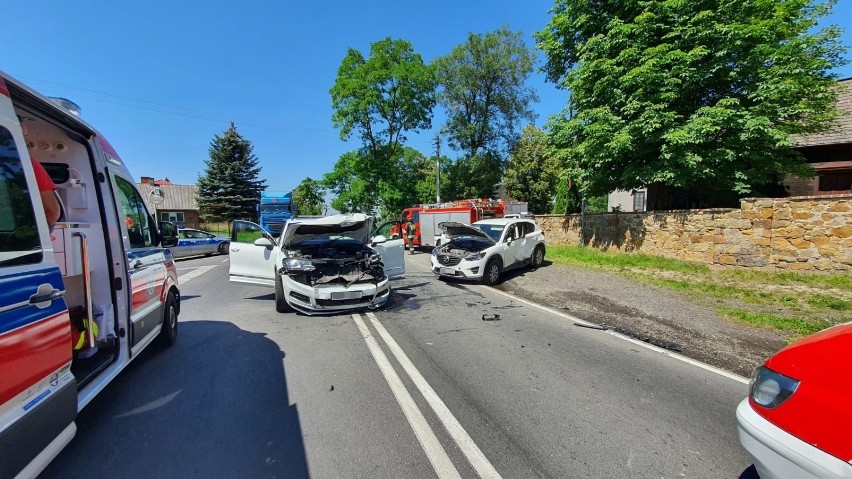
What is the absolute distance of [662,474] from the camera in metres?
2.66

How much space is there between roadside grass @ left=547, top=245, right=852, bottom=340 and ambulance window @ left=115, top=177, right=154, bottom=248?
350 inches

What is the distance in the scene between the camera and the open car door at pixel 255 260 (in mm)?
8094

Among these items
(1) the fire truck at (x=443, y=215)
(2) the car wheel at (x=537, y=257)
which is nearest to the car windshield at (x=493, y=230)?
(2) the car wheel at (x=537, y=257)

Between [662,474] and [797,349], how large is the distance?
3.94 ft

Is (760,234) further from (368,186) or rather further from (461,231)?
(368,186)

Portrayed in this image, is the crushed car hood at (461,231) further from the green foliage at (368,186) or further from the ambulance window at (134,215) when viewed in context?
the green foliage at (368,186)

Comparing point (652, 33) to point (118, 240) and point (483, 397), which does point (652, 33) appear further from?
point (118, 240)

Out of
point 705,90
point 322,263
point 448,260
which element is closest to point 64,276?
point 322,263

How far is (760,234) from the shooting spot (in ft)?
34.5

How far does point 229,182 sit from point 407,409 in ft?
135

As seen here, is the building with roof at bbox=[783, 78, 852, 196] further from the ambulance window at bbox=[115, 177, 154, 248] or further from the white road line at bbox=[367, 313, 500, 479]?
the ambulance window at bbox=[115, 177, 154, 248]

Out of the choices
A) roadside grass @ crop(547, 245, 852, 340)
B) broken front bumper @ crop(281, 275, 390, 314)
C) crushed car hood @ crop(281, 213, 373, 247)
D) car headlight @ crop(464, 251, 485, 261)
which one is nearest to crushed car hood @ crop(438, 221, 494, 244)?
car headlight @ crop(464, 251, 485, 261)

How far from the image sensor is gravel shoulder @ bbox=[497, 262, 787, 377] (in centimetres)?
526

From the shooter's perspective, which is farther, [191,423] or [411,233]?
[411,233]
